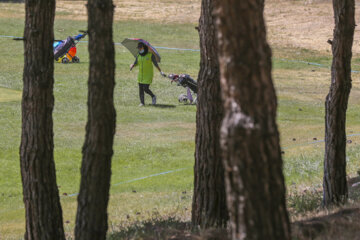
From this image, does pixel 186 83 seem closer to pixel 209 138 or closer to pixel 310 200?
pixel 310 200

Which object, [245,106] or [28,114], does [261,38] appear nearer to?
[245,106]

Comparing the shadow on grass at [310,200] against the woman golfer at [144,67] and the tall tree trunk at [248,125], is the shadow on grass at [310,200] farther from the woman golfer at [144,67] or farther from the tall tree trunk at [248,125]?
the woman golfer at [144,67]

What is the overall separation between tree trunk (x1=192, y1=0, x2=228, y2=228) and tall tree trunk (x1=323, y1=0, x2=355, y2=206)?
201cm

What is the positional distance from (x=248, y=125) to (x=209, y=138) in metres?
3.56

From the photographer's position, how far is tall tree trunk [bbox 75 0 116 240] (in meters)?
6.36

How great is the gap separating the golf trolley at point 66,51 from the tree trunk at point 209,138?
2223 centimetres

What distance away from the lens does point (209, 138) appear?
24.8 ft

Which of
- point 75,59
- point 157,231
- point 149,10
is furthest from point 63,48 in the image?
point 157,231

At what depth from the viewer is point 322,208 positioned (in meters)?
8.70

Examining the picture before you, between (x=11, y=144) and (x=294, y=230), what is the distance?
1088 cm

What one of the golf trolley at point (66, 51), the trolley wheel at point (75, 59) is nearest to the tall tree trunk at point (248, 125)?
the golf trolley at point (66, 51)

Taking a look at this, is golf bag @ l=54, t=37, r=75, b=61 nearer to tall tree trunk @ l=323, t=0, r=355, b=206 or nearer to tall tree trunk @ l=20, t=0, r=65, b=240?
tall tree trunk @ l=323, t=0, r=355, b=206

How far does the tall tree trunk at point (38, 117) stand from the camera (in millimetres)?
7297

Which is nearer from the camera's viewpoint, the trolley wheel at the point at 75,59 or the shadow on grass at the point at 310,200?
the shadow on grass at the point at 310,200
